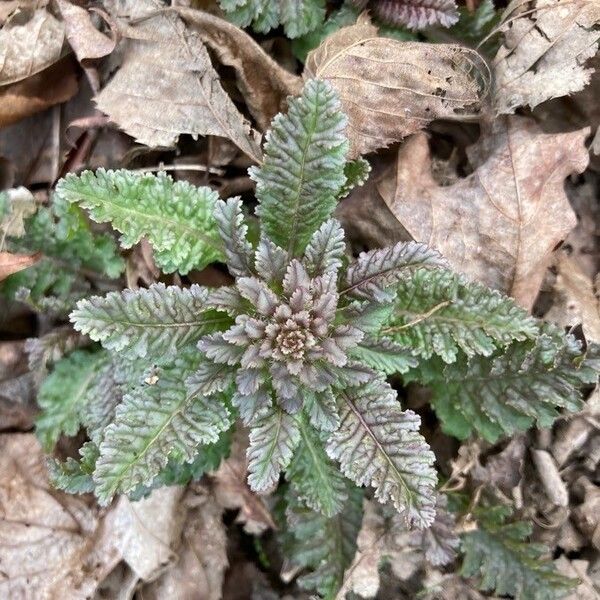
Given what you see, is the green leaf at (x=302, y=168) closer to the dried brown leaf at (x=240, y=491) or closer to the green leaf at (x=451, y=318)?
the green leaf at (x=451, y=318)

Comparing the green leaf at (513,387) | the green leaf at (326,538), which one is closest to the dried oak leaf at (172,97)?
the green leaf at (513,387)

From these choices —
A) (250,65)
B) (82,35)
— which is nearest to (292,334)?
(250,65)

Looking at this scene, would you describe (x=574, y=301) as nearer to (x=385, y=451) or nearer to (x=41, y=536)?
(x=385, y=451)

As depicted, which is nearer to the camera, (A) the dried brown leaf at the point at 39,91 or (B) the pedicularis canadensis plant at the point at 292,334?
(B) the pedicularis canadensis plant at the point at 292,334

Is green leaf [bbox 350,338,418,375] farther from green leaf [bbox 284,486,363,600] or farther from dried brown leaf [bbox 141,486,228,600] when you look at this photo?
dried brown leaf [bbox 141,486,228,600]

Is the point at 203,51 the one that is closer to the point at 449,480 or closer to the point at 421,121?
the point at 421,121

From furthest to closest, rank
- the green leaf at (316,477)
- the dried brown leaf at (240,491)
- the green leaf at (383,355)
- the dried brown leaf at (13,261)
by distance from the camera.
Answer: the dried brown leaf at (240,491) → the dried brown leaf at (13,261) → the green leaf at (316,477) → the green leaf at (383,355)

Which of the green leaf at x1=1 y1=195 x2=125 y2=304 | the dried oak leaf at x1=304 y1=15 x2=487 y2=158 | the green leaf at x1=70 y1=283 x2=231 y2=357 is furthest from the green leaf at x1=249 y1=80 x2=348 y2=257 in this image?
the green leaf at x1=1 y1=195 x2=125 y2=304
